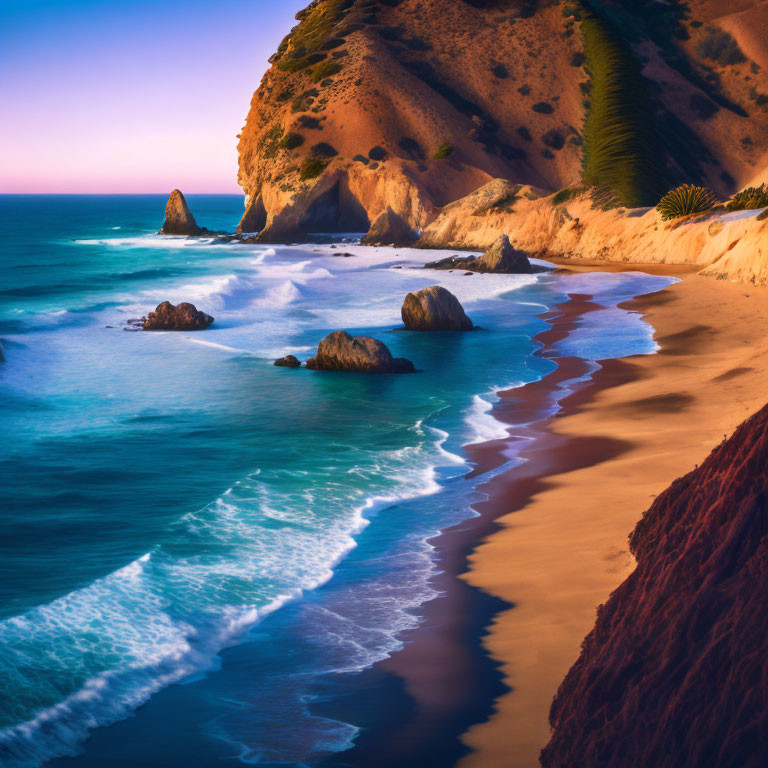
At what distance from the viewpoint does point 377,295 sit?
38.4 m

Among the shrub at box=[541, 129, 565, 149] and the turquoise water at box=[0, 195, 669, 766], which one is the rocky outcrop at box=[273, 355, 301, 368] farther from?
the shrub at box=[541, 129, 565, 149]

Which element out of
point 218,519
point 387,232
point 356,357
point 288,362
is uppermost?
point 387,232

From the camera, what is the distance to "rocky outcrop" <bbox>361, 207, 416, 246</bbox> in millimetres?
64500

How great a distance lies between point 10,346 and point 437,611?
2250cm

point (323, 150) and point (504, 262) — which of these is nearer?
point (504, 262)

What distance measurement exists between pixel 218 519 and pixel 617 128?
58316 mm

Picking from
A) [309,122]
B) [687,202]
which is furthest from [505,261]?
[309,122]

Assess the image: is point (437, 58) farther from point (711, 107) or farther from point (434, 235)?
point (434, 235)

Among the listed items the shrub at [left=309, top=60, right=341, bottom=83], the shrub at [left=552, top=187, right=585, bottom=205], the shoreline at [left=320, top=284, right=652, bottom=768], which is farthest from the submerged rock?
the shrub at [left=309, top=60, right=341, bottom=83]

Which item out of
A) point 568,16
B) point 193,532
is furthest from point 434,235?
point 193,532

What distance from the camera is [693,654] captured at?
459cm

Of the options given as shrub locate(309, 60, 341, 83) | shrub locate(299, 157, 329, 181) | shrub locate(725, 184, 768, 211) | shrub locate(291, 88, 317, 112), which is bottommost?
shrub locate(725, 184, 768, 211)

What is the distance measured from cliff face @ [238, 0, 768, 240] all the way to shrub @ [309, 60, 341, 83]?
0.26 m

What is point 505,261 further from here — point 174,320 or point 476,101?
point 476,101
